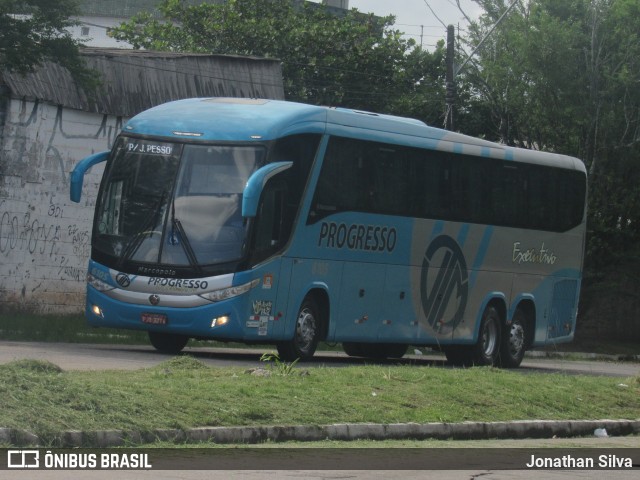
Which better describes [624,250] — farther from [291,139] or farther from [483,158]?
[291,139]

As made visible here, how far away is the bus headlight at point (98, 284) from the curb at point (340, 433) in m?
7.63

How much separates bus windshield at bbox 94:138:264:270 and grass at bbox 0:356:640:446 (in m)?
3.57

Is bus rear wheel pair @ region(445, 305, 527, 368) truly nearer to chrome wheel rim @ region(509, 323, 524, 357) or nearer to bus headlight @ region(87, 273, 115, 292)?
chrome wheel rim @ region(509, 323, 524, 357)

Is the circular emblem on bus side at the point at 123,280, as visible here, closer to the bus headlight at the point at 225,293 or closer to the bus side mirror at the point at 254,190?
the bus headlight at the point at 225,293

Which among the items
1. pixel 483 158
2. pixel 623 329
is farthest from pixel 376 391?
pixel 623 329

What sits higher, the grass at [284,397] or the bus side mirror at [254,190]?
the bus side mirror at [254,190]

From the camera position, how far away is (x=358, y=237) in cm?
2030

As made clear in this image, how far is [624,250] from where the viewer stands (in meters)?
36.3

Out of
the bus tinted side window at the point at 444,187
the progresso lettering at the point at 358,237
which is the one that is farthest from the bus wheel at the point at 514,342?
the progresso lettering at the point at 358,237

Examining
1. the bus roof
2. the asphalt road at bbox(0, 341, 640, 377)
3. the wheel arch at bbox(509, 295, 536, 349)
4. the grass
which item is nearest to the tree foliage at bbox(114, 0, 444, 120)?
the asphalt road at bbox(0, 341, 640, 377)

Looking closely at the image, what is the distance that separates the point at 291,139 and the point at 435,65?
27.5m

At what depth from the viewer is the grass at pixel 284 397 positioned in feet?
32.6

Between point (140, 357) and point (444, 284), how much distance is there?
6358 mm

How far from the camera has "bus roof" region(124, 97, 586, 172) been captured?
1862cm
